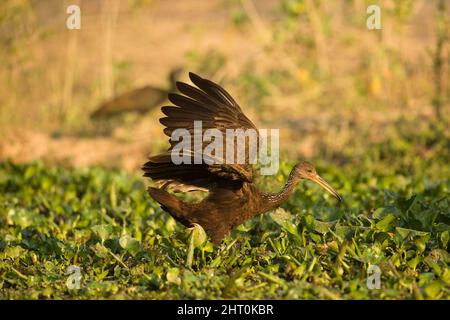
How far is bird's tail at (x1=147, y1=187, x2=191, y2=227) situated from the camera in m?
5.11

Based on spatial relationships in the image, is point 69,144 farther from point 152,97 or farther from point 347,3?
point 347,3

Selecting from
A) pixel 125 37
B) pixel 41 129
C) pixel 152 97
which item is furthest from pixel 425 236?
pixel 125 37

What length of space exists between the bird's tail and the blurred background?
15.6ft

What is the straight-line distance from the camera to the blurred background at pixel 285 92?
10133mm

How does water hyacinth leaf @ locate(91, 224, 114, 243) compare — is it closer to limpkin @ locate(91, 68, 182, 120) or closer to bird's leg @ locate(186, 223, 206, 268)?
bird's leg @ locate(186, 223, 206, 268)

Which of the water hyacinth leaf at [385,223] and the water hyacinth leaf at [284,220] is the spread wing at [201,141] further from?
the water hyacinth leaf at [385,223]

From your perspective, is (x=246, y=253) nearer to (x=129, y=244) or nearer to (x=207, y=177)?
(x=207, y=177)

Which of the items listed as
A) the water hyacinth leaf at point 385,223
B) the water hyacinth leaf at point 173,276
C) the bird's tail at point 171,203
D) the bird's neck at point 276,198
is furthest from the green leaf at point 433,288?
the bird's tail at point 171,203

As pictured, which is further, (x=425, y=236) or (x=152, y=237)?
(x=152, y=237)

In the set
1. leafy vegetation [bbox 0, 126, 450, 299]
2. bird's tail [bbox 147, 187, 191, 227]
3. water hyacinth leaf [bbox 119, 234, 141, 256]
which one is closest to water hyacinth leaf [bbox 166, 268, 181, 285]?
leafy vegetation [bbox 0, 126, 450, 299]

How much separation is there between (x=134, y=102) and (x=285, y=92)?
2520 mm

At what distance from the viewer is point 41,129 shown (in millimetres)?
12031

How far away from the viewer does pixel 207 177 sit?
5.26m
